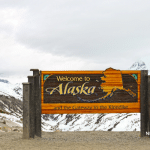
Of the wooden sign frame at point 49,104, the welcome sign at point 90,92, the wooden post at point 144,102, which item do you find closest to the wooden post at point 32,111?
the wooden sign frame at point 49,104

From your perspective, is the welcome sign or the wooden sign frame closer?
the wooden sign frame

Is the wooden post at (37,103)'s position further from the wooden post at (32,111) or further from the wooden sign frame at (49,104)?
the wooden post at (32,111)

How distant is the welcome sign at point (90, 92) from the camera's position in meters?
10.7

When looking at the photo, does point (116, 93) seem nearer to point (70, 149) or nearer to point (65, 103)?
point (65, 103)

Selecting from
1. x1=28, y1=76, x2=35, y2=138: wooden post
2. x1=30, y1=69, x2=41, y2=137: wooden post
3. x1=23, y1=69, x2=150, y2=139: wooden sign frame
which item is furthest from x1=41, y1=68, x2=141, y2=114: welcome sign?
x1=28, y1=76, x2=35, y2=138: wooden post

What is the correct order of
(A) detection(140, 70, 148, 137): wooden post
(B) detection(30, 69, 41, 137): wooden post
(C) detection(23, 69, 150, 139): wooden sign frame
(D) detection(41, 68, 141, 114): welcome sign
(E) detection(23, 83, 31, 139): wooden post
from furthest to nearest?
1. (A) detection(140, 70, 148, 137): wooden post
2. (D) detection(41, 68, 141, 114): welcome sign
3. (B) detection(30, 69, 41, 137): wooden post
4. (C) detection(23, 69, 150, 139): wooden sign frame
5. (E) detection(23, 83, 31, 139): wooden post

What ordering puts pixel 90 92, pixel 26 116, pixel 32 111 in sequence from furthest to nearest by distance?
pixel 90 92 → pixel 32 111 → pixel 26 116

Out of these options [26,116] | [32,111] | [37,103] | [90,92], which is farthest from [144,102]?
[26,116]

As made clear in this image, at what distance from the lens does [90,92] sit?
1084 cm

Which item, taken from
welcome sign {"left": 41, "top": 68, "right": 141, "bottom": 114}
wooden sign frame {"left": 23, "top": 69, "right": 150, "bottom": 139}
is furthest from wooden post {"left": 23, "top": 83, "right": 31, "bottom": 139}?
welcome sign {"left": 41, "top": 68, "right": 141, "bottom": 114}

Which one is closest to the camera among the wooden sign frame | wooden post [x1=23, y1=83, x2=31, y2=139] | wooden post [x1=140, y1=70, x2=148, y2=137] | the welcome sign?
wooden post [x1=23, y1=83, x2=31, y2=139]

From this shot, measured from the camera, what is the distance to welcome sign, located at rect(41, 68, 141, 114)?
10.7 metres

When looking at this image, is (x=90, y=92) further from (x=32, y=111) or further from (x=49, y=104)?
(x=32, y=111)

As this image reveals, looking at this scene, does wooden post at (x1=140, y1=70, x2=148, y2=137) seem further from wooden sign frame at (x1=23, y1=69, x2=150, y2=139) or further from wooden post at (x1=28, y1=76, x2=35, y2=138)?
wooden post at (x1=28, y1=76, x2=35, y2=138)
